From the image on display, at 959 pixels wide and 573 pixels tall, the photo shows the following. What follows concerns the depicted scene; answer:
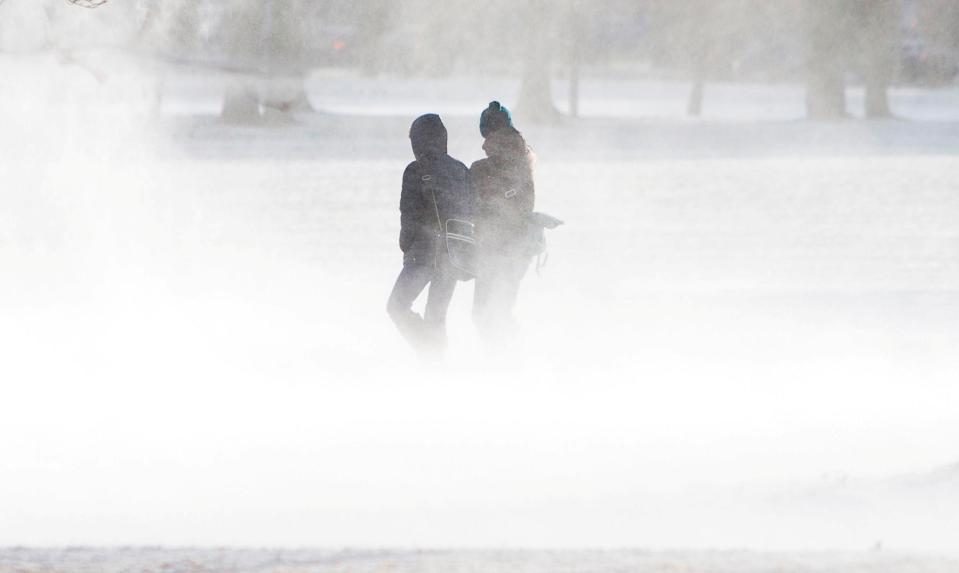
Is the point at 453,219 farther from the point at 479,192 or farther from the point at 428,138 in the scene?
the point at 428,138

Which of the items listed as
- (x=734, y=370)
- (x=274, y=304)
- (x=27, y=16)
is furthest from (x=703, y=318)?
(x=27, y=16)

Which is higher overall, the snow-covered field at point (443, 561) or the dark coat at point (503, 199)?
the dark coat at point (503, 199)

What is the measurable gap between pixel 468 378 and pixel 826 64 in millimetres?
28696

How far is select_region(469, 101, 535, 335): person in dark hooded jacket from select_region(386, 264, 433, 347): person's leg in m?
0.30

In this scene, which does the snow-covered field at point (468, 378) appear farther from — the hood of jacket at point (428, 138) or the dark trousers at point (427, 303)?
the hood of jacket at point (428, 138)

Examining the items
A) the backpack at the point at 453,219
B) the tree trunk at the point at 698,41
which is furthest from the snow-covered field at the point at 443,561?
the tree trunk at the point at 698,41

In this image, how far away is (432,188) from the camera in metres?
8.46

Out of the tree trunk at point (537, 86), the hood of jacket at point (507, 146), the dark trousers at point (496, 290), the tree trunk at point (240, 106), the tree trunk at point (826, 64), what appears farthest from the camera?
the tree trunk at point (826, 64)

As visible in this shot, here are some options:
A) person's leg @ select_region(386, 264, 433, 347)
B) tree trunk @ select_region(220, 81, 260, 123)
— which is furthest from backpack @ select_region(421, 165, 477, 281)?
tree trunk @ select_region(220, 81, 260, 123)

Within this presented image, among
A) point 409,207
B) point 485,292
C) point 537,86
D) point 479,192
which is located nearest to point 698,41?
point 537,86

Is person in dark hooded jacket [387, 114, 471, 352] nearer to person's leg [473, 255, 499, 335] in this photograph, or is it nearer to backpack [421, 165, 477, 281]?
backpack [421, 165, 477, 281]

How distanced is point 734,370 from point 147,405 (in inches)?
132

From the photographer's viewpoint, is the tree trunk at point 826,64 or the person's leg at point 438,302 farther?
the tree trunk at point 826,64

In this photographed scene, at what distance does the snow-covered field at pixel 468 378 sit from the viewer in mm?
6512
